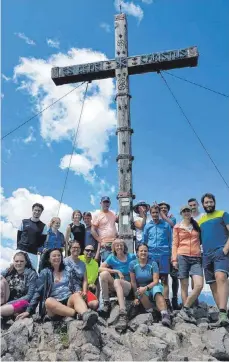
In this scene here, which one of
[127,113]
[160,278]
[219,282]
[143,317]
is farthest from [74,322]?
[127,113]

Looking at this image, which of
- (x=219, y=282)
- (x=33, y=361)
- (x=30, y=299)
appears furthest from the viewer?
(x=219, y=282)

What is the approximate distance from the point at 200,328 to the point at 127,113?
232 inches

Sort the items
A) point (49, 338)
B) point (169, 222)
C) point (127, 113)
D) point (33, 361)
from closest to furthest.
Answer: point (33, 361), point (49, 338), point (169, 222), point (127, 113)

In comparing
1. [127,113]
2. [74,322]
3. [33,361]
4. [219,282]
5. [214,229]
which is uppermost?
[127,113]

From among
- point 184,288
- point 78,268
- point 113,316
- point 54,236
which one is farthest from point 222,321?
point 54,236

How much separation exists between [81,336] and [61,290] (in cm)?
96

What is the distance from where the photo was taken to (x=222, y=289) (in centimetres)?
684

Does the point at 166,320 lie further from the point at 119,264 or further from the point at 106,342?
the point at 119,264

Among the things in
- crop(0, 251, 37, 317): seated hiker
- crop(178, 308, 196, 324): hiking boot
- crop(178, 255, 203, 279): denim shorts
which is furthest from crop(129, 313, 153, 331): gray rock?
crop(0, 251, 37, 317): seated hiker

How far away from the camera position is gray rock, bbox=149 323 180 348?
613cm

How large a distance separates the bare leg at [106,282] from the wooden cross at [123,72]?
8.07 feet

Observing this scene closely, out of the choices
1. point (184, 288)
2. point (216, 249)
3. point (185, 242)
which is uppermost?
point (185, 242)

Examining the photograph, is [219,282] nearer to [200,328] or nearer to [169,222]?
[200,328]

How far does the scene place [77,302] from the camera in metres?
6.07
